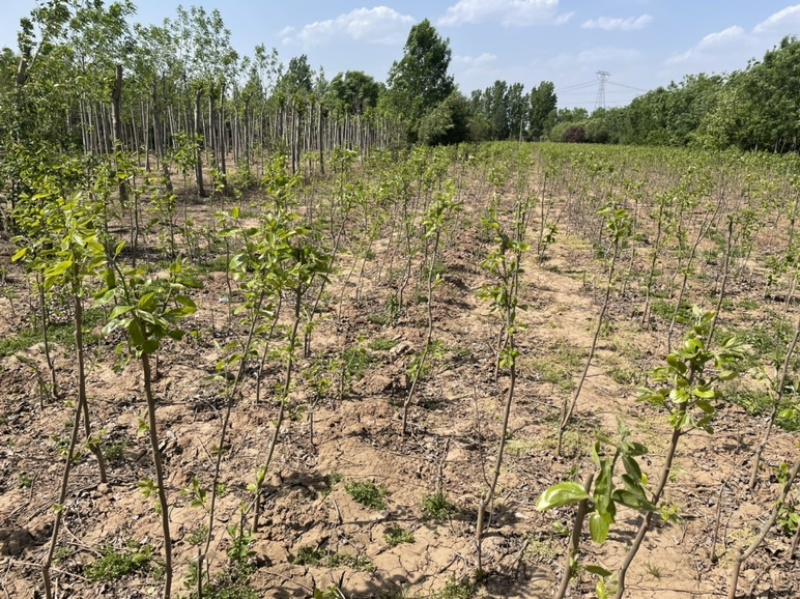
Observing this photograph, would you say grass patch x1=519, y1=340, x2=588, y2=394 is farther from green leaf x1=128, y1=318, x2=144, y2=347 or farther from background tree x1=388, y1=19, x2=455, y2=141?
background tree x1=388, y1=19, x2=455, y2=141

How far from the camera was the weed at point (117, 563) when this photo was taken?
2.85 meters

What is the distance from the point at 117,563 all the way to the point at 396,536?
5.42ft

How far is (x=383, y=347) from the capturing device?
5.86 metres

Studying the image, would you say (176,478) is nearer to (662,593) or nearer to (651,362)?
(662,593)

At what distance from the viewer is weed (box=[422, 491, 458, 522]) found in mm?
3406

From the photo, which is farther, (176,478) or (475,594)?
(176,478)

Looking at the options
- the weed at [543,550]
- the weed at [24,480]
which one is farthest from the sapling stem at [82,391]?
the weed at [543,550]

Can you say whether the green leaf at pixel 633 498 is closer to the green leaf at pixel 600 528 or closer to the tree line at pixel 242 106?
the green leaf at pixel 600 528

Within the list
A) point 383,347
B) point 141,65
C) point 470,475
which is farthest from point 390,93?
point 470,475

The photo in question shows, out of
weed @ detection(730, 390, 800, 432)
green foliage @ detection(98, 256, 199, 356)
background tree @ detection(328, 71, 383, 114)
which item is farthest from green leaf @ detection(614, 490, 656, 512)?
background tree @ detection(328, 71, 383, 114)

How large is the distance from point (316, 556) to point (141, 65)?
49.6ft

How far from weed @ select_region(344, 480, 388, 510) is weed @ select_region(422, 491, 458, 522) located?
0.30m

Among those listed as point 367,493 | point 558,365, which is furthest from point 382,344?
point 367,493

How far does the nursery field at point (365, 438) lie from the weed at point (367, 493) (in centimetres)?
2
